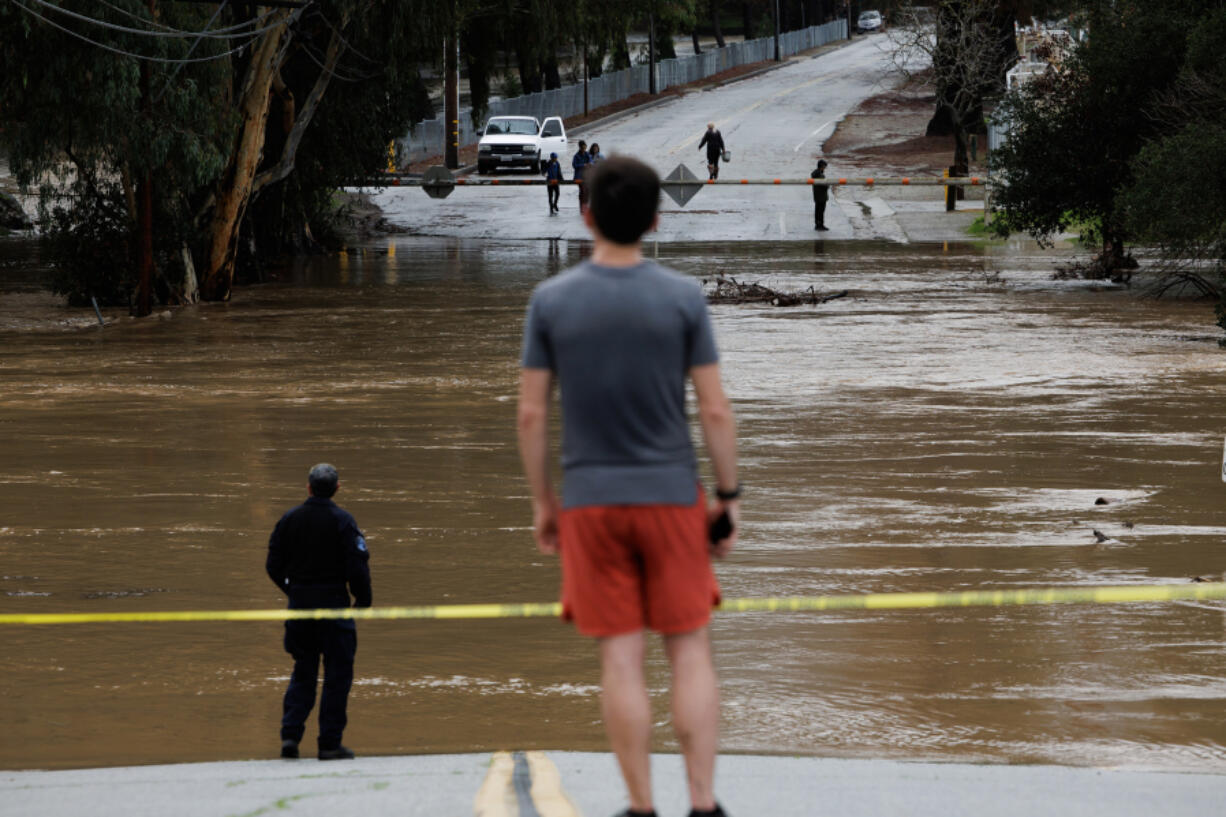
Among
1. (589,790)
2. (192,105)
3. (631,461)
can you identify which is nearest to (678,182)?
(192,105)

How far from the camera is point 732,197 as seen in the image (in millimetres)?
50250

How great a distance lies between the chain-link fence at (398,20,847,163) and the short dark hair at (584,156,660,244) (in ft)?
157

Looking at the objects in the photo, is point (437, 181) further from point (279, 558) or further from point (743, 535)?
point (279, 558)

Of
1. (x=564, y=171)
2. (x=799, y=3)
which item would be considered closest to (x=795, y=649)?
(x=564, y=171)

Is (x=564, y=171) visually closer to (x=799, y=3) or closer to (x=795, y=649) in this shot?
(x=795, y=649)

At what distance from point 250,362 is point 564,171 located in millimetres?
35363

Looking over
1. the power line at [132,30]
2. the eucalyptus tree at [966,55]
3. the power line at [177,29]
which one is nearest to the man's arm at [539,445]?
the power line at [132,30]

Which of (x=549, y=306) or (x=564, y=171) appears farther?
(x=564, y=171)

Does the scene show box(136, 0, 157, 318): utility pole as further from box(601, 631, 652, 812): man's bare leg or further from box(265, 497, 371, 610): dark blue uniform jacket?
box(601, 631, 652, 812): man's bare leg

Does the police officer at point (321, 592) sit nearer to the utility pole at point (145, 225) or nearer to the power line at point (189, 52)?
the power line at point (189, 52)

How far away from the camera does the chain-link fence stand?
62.0 metres

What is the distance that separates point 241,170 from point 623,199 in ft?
84.2

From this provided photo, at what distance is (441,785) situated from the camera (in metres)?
5.61

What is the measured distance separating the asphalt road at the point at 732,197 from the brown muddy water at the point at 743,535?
39.5 feet
